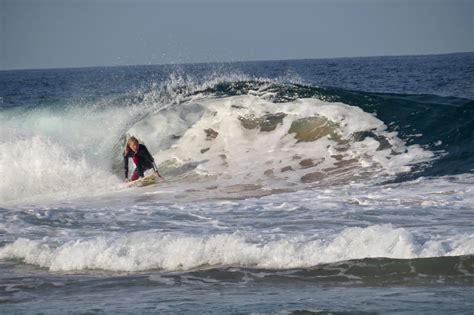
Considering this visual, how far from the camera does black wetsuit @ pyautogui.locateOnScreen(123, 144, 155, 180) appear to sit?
1652cm

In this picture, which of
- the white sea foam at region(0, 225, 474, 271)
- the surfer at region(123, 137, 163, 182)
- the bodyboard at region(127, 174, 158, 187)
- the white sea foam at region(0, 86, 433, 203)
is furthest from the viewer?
the white sea foam at region(0, 86, 433, 203)

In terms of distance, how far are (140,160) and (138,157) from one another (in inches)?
4.5

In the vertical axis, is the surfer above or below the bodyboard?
above

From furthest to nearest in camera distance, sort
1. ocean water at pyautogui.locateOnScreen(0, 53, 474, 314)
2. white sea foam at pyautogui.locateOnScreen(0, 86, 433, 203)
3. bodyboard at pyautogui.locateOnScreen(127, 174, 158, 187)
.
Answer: white sea foam at pyautogui.locateOnScreen(0, 86, 433, 203) < bodyboard at pyautogui.locateOnScreen(127, 174, 158, 187) < ocean water at pyautogui.locateOnScreen(0, 53, 474, 314)

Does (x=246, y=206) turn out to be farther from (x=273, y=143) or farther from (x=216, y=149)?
(x=216, y=149)

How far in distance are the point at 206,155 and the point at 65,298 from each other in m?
11.0

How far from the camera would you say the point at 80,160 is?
20.4 meters

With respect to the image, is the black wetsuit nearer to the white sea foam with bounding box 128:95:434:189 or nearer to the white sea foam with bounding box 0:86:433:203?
the white sea foam with bounding box 0:86:433:203

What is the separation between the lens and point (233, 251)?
952cm

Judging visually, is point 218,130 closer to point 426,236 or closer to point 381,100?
point 381,100

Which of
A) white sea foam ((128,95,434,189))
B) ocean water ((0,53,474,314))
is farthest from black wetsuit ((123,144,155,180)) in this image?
white sea foam ((128,95,434,189))

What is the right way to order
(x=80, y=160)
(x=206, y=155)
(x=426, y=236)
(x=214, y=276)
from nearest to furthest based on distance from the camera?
(x=214, y=276), (x=426, y=236), (x=206, y=155), (x=80, y=160)

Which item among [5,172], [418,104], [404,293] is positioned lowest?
[404,293]

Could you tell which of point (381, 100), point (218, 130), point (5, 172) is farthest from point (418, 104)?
point (5, 172)
